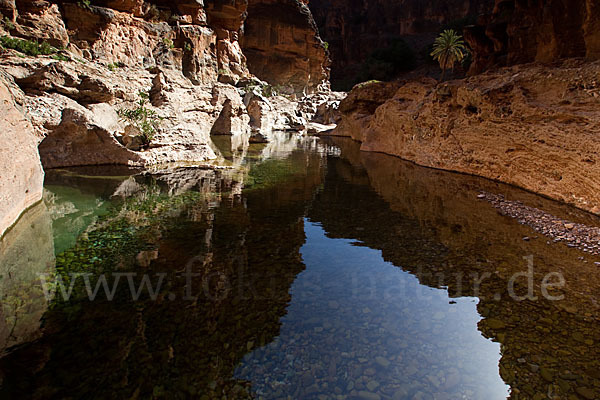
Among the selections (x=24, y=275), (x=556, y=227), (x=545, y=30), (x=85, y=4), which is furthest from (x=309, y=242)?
(x=85, y=4)

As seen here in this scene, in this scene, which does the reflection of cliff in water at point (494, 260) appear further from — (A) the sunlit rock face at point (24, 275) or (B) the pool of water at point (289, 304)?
(A) the sunlit rock face at point (24, 275)

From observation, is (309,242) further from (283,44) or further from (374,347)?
(283,44)

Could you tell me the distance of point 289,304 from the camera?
17.4ft

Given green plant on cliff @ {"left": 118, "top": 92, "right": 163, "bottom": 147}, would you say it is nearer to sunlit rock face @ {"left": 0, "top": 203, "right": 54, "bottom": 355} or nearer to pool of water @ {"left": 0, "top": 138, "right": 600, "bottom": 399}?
pool of water @ {"left": 0, "top": 138, "right": 600, "bottom": 399}

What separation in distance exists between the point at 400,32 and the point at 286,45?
3362 centimetres

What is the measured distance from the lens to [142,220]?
347 inches

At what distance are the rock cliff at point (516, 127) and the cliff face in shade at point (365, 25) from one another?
218 feet

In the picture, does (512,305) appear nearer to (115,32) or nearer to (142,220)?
(142,220)

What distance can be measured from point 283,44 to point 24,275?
203ft

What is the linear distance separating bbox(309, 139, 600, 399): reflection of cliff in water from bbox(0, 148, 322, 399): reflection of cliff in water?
7.90 ft

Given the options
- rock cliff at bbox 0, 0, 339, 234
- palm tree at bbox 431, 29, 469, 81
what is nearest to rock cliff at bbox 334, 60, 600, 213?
rock cliff at bbox 0, 0, 339, 234

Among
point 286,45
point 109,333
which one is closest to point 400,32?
point 286,45

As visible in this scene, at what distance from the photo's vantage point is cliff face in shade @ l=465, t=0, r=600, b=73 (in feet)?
44.9

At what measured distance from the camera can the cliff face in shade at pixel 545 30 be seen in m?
13.7
